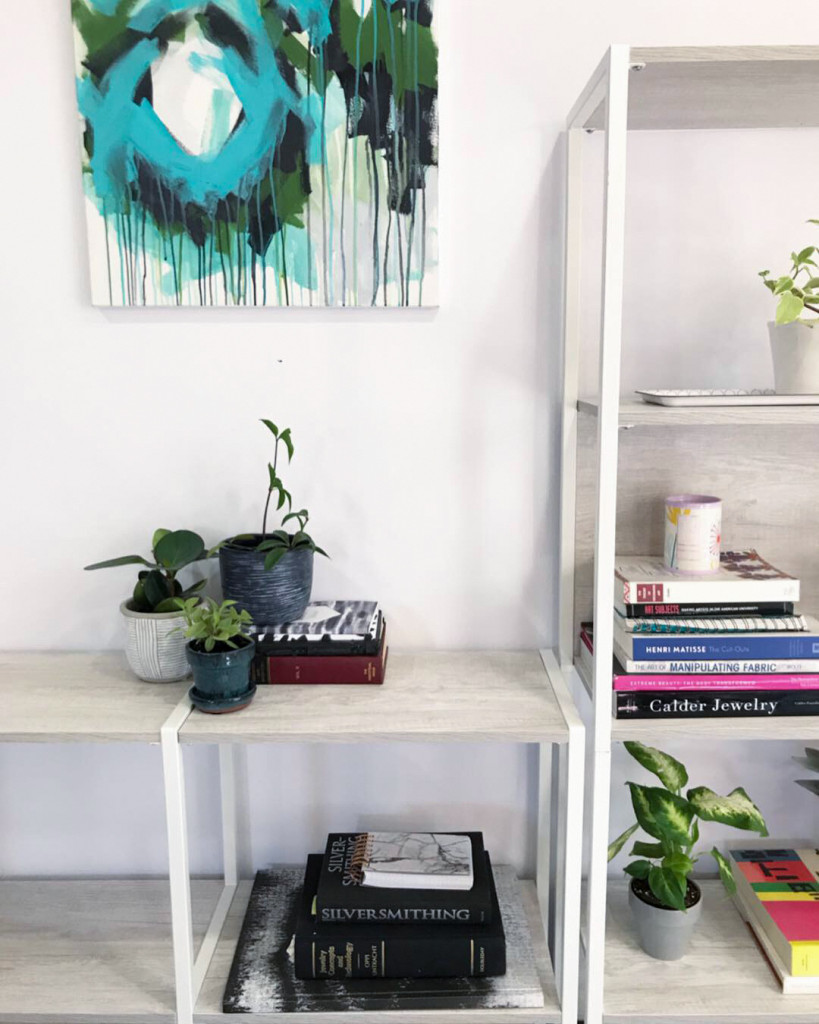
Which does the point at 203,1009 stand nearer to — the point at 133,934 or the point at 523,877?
the point at 133,934

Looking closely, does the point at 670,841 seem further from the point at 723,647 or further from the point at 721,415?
the point at 721,415

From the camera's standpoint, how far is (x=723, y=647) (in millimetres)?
1365

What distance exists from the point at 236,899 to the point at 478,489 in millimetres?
916

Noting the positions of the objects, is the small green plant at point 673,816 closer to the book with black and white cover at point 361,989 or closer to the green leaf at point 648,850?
the green leaf at point 648,850

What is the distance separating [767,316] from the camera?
162cm

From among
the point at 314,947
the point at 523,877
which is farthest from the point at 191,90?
the point at 523,877

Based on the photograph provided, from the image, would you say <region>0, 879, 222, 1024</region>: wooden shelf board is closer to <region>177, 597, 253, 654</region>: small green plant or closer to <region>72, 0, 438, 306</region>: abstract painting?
<region>177, 597, 253, 654</region>: small green plant

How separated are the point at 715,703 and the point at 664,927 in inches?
17.0

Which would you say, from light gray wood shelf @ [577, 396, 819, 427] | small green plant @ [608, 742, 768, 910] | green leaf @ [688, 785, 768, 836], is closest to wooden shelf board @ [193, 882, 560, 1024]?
small green plant @ [608, 742, 768, 910]

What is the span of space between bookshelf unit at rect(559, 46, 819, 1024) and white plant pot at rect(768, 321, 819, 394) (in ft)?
0.35

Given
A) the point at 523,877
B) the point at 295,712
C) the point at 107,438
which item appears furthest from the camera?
the point at 523,877

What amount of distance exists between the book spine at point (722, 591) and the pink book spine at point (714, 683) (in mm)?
117

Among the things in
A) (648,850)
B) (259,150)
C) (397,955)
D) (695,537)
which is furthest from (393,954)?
(259,150)

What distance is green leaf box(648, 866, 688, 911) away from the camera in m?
1.48
